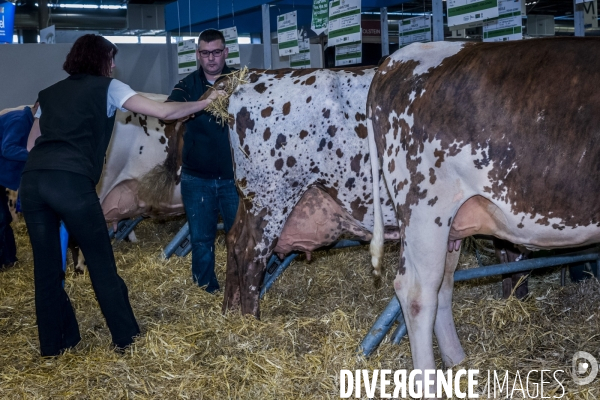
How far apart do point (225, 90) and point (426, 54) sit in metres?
1.44

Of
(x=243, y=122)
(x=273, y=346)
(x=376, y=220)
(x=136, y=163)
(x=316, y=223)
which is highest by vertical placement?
(x=243, y=122)

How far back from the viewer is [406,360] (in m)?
3.42

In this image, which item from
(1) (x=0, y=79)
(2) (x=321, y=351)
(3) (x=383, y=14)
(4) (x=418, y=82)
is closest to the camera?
(4) (x=418, y=82)

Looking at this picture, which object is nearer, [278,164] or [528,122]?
[528,122]

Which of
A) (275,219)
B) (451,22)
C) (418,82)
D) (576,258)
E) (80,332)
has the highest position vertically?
(451,22)

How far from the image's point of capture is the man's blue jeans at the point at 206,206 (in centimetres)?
476

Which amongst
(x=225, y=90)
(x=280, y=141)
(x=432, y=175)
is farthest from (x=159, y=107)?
(x=432, y=175)

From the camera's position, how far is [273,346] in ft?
11.3

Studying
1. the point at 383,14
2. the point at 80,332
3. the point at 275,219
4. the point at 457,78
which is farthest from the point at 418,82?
the point at 383,14

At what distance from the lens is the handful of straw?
13.1ft

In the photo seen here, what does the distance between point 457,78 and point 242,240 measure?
1759 mm

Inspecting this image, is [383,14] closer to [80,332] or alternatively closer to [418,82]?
[418,82]

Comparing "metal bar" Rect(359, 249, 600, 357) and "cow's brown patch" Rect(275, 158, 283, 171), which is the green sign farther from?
"metal bar" Rect(359, 249, 600, 357)

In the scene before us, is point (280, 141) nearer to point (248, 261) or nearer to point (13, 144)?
point (248, 261)
